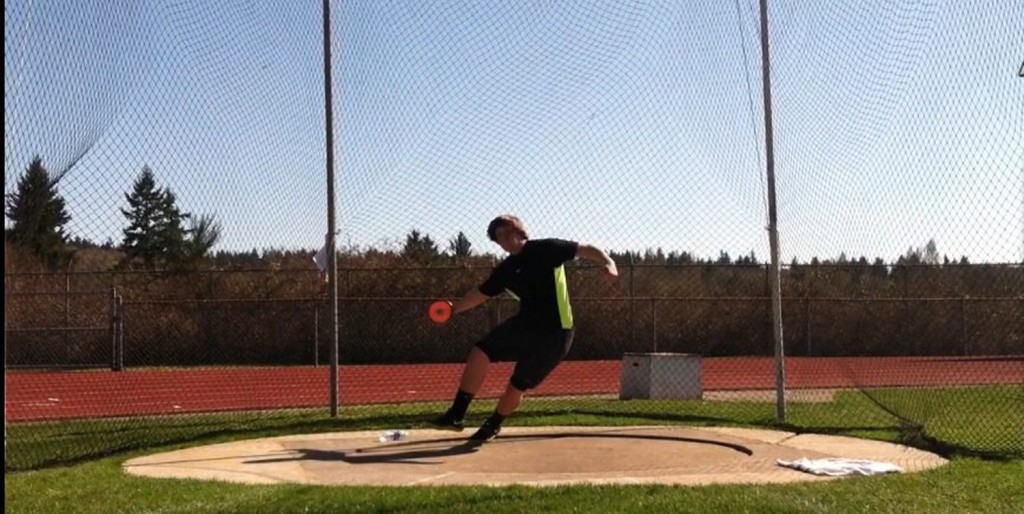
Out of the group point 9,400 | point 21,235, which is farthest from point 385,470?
point 9,400

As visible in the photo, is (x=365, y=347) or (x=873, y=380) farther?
(x=365, y=347)

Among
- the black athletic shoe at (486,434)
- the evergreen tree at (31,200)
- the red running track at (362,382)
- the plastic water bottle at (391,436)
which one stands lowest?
the red running track at (362,382)

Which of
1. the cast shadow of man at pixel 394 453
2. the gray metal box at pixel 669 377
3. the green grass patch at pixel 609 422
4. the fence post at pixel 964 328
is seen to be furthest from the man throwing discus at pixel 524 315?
the fence post at pixel 964 328

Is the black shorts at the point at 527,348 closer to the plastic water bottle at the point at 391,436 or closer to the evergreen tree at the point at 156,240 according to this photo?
the plastic water bottle at the point at 391,436

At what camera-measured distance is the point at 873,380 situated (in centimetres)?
1847

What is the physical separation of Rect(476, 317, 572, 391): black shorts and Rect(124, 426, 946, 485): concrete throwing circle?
0.57 metres

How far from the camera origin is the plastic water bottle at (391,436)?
9.04 meters

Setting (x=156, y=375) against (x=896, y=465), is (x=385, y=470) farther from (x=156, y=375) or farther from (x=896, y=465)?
(x=156, y=375)

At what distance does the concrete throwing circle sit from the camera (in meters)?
6.87

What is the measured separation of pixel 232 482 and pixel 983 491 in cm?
460

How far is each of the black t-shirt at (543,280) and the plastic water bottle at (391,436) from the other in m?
1.62

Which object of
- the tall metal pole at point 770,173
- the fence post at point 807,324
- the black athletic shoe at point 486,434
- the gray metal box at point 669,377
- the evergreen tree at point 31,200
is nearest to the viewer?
the evergreen tree at point 31,200

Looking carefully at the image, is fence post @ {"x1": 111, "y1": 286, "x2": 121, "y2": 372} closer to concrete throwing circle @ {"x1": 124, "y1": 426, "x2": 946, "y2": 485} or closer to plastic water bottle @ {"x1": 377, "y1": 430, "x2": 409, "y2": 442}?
concrete throwing circle @ {"x1": 124, "y1": 426, "x2": 946, "y2": 485}

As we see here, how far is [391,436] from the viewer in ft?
30.0
